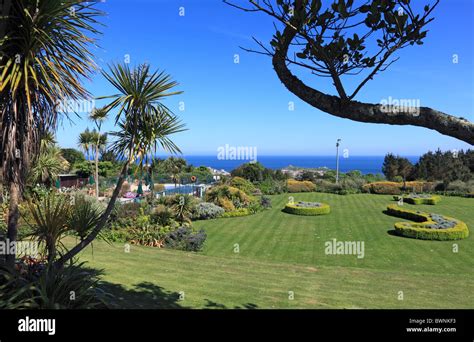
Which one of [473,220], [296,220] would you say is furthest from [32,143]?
[473,220]

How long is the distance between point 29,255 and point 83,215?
2.05 m

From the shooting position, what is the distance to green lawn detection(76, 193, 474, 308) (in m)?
6.66

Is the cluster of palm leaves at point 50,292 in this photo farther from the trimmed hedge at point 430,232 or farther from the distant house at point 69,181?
the distant house at point 69,181

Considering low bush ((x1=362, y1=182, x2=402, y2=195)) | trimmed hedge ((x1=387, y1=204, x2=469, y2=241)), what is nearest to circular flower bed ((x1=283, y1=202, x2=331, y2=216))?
trimmed hedge ((x1=387, y1=204, x2=469, y2=241))

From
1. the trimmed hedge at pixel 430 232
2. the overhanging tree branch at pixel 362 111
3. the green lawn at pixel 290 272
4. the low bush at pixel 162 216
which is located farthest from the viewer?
the trimmed hedge at pixel 430 232

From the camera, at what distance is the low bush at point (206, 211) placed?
23.9 metres

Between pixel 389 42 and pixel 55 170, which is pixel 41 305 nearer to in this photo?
pixel 389 42

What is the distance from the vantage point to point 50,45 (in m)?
5.03

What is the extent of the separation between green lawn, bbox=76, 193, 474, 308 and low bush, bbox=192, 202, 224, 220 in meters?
3.27

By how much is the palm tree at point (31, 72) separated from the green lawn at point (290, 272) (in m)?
2.71

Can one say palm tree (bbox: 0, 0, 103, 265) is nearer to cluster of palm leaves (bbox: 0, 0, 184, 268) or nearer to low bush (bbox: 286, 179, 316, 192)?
cluster of palm leaves (bbox: 0, 0, 184, 268)

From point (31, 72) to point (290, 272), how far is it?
791 cm

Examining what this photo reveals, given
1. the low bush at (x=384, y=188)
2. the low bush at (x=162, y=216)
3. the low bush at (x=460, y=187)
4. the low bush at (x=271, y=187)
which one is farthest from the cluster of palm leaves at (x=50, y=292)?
the low bush at (x=460, y=187)
